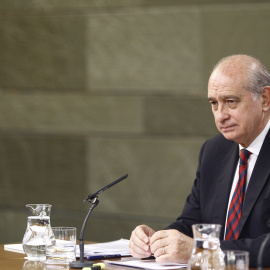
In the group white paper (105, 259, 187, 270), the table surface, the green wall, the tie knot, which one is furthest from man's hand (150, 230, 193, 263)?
the green wall

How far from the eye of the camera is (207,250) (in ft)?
7.01

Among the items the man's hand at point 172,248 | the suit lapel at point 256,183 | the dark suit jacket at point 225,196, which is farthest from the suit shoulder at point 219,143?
the man's hand at point 172,248

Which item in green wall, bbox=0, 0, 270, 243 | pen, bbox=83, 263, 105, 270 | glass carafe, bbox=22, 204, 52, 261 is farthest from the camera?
green wall, bbox=0, 0, 270, 243

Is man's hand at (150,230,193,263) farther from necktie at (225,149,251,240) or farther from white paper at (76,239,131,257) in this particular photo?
necktie at (225,149,251,240)

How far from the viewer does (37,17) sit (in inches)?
212

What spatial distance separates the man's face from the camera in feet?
10.1

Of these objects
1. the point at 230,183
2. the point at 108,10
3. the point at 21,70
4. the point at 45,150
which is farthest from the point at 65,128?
the point at 230,183

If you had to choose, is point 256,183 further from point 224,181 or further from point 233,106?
point 233,106

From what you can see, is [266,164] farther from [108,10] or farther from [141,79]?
[108,10]

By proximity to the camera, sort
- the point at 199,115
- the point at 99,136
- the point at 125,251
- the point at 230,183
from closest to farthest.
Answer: the point at 125,251 < the point at 230,183 < the point at 199,115 < the point at 99,136

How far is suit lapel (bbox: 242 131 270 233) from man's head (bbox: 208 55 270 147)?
0.13m

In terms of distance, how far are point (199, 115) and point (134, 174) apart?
68cm

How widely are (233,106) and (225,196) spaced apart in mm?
420

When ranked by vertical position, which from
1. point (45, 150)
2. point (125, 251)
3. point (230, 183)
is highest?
point (45, 150)
